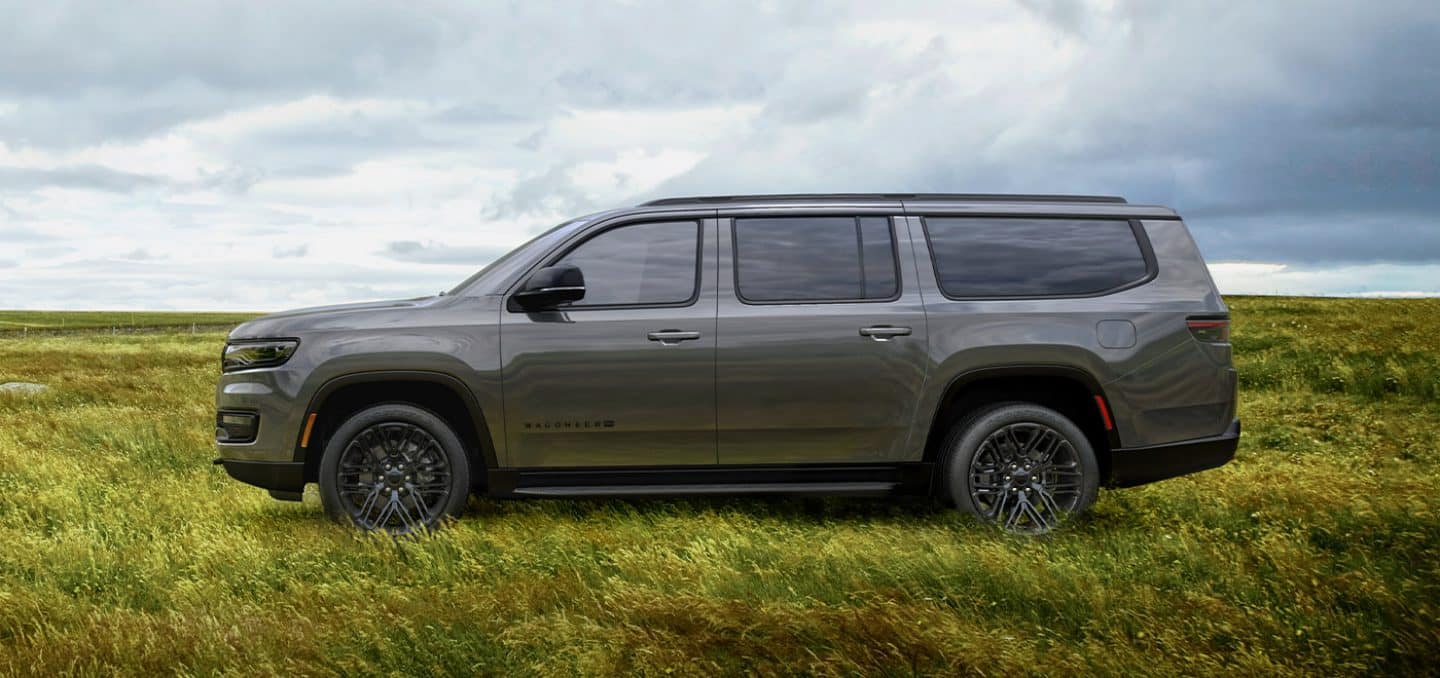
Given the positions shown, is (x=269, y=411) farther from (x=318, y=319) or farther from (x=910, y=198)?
(x=910, y=198)

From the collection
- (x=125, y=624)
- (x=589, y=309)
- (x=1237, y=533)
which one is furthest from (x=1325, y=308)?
(x=125, y=624)

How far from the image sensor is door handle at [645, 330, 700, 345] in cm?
581

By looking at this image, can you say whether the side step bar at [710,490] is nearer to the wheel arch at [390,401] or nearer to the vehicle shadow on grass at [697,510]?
the vehicle shadow on grass at [697,510]

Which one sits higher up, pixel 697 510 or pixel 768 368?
pixel 768 368

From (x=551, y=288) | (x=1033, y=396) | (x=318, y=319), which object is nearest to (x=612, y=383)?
(x=551, y=288)

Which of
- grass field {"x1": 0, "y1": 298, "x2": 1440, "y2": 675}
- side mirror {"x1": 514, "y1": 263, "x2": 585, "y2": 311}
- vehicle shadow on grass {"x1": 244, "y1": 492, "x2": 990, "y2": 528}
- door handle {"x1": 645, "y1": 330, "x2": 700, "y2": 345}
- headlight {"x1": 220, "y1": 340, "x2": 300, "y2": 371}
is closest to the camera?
grass field {"x1": 0, "y1": 298, "x2": 1440, "y2": 675}

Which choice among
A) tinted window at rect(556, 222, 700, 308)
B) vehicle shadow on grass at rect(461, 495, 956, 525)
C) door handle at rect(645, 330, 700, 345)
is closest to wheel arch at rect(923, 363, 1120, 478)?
vehicle shadow on grass at rect(461, 495, 956, 525)

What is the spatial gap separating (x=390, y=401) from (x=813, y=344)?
2454 millimetres

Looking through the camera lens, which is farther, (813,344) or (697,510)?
(697,510)

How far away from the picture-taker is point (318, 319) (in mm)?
6020

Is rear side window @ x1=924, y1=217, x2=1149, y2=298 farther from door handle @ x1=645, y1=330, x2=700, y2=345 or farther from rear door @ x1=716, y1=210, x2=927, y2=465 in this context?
door handle @ x1=645, y1=330, x2=700, y2=345

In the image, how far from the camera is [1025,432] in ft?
19.9

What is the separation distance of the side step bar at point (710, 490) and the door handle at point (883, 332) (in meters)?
0.83

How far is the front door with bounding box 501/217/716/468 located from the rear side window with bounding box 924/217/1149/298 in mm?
1395
